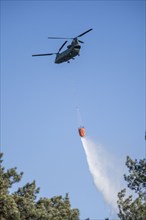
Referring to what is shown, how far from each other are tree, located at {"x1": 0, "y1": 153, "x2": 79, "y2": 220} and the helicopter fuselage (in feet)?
53.7

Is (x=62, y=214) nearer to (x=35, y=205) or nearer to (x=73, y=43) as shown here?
(x=35, y=205)

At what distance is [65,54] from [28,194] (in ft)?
64.5

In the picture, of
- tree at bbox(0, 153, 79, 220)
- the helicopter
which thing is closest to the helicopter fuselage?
the helicopter

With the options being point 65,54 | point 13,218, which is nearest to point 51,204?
point 13,218

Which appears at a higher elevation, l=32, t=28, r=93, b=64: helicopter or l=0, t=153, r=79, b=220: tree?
l=32, t=28, r=93, b=64: helicopter

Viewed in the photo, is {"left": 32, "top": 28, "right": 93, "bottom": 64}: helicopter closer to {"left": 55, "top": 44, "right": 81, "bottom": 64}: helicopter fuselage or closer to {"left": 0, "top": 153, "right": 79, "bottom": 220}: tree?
{"left": 55, "top": 44, "right": 81, "bottom": 64}: helicopter fuselage

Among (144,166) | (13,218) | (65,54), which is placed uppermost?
(65,54)

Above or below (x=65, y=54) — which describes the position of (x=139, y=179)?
below

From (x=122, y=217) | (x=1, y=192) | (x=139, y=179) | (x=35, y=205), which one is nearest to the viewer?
(x=1, y=192)

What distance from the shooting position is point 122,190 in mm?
63281

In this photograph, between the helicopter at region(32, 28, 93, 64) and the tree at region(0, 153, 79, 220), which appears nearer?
the tree at region(0, 153, 79, 220)

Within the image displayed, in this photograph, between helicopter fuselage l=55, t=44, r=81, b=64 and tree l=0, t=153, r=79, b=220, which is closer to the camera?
tree l=0, t=153, r=79, b=220

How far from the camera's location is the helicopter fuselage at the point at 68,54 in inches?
2311

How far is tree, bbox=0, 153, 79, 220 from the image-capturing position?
48875mm
